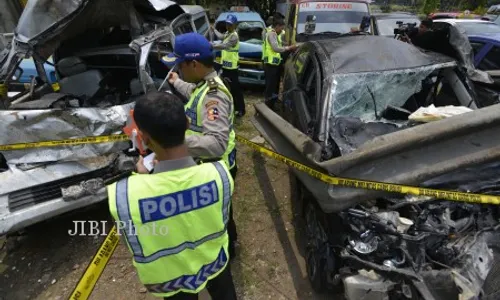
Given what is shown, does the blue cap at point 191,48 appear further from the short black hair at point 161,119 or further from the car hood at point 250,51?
the car hood at point 250,51

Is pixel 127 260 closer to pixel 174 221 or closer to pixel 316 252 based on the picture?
pixel 316 252

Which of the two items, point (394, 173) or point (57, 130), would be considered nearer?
point (394, 173)

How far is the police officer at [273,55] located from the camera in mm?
5871

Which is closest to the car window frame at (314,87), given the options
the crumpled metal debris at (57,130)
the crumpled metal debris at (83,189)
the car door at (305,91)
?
the car door at (305,91)

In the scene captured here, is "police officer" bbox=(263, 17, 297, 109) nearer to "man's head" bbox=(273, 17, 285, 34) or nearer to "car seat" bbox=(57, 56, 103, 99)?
"man's head" bbox=(273, 17, 285, 34)

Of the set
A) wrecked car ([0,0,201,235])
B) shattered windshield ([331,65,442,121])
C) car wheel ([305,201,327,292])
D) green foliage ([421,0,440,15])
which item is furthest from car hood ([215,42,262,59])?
green foliage ([421,0,440,15])

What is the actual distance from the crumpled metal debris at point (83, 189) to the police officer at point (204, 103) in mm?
1105

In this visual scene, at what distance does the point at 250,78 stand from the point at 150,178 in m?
6.12

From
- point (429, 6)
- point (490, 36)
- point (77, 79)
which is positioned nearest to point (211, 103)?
point (77, 79)

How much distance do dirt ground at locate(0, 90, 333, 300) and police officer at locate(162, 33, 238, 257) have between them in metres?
1.30

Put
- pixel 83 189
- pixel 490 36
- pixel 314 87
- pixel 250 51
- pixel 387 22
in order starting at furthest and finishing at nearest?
pixel 387 22
pixel 250 51
pixel 490 36
pixel 314 87
pixel 83 189

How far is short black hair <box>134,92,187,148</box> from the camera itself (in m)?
1.39

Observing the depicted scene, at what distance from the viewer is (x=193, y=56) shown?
2178 mm

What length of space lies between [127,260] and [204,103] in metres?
1.80
